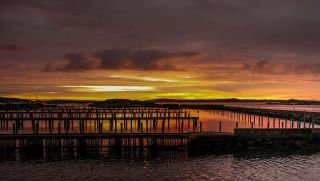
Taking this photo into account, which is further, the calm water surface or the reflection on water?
the reflection on water

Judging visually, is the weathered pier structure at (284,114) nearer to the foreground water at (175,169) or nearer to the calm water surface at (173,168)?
the calm water surface at (173,168)

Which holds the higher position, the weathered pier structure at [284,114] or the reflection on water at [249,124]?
the weathered pier structure at [284,114]

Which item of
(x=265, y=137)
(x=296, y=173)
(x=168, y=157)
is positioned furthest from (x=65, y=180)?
(x=265, y=137)

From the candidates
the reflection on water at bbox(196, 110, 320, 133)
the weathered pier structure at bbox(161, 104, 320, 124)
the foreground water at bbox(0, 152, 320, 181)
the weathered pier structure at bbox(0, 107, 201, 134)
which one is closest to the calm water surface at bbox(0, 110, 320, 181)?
the foreground water at bbox(0, 152, 320, 181)

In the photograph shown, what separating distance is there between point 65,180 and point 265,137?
2935 centimetres

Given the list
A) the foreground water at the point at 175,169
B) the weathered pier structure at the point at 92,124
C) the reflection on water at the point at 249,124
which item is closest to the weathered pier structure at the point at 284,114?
the reflection on water at the point at 249,124

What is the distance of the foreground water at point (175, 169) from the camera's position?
35338mm

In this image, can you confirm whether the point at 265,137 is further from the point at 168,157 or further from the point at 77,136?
the point at 77,136

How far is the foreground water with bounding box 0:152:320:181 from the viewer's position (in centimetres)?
3534

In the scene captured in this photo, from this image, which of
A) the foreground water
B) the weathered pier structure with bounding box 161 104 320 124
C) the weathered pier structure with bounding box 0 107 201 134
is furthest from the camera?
the weathered pier structure with bounding box 161 104 320 124

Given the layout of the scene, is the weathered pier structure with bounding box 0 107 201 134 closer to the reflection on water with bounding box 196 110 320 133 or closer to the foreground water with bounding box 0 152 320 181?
Result: the reflection on water with bounding box 196 110 320 133

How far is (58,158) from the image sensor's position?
44688 mm

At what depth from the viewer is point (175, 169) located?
127ft

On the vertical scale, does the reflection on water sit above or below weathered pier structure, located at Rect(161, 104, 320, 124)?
below
